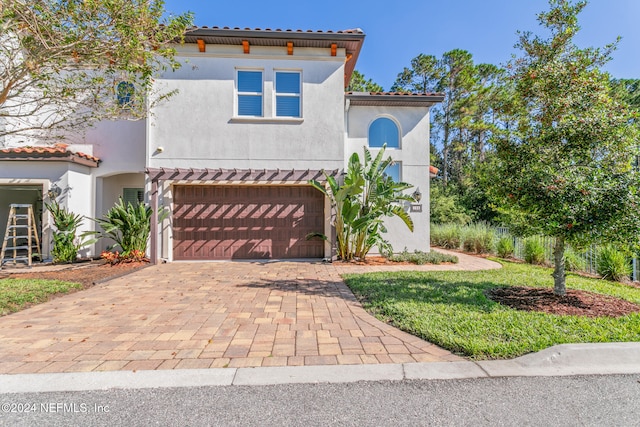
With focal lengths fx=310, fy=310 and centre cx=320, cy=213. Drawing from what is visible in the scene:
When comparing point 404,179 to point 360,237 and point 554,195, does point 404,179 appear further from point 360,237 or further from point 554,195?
point 554,195

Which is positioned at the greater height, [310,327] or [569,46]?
[569,46]

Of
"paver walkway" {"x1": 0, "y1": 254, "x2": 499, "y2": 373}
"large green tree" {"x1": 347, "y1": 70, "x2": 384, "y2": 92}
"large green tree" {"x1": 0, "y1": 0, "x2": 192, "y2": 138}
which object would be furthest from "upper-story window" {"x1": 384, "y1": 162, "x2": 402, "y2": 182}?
"large green tree" {"x1": 347, "y1": 70, "x2": 384, "y2": 92}

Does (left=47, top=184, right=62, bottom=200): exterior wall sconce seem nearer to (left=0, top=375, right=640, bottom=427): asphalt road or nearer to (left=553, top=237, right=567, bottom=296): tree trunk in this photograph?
(left=0, top=375, right=640, bottom=427): asphalt road

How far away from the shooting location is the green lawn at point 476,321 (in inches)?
139

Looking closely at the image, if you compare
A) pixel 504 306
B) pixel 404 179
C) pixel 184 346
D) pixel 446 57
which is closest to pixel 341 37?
pixel 404 179

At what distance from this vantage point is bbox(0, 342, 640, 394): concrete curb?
2.87 meters

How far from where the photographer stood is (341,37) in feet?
32.2

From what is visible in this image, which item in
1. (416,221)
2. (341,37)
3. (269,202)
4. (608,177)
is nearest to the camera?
(608,177)

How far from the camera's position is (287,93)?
10.4 meters

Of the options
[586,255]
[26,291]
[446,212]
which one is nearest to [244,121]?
[26,291]

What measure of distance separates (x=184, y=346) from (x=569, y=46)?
25.9 ft

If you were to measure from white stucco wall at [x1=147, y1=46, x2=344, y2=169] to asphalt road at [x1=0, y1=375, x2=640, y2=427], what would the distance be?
8158 millimetres

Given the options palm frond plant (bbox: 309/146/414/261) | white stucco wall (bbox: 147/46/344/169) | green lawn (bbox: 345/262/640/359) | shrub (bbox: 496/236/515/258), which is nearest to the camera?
green lawn (bbox: 345/262/640/359)

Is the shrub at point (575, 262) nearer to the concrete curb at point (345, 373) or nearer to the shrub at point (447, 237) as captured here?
the shrub at point (447, 237)
